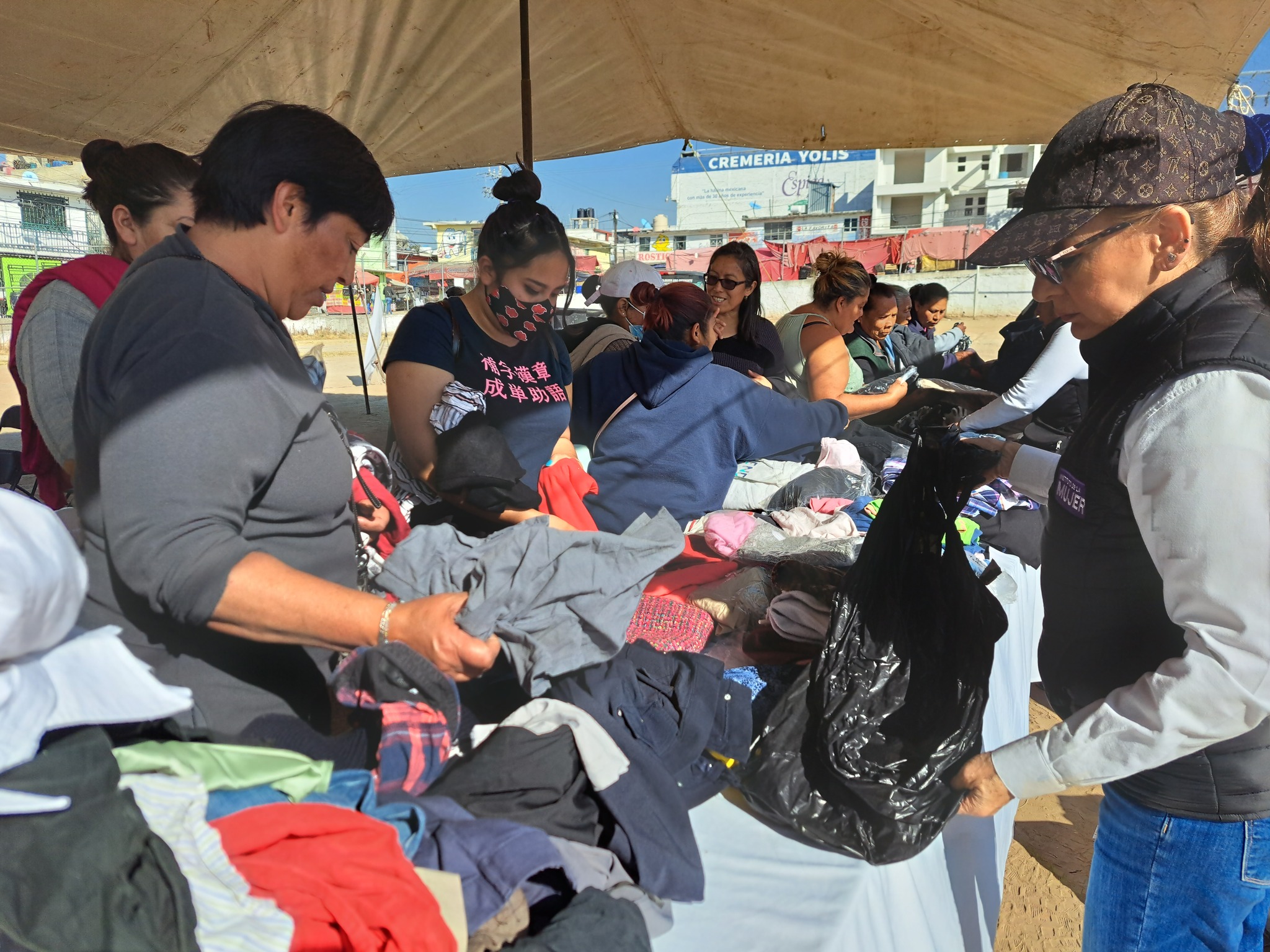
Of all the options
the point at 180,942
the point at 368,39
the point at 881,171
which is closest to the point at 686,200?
the point at 881,171

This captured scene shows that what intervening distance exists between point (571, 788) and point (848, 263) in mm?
3626

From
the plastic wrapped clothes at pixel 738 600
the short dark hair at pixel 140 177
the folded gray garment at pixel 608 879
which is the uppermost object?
the short dark hair at pixel 140 177

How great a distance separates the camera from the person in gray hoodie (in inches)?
41.1

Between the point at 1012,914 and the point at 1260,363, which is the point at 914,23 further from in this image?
the point at 1012,914

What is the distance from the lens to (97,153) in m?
2.42

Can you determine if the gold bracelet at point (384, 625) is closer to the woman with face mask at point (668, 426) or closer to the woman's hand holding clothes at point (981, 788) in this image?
the woman's hand holding clothes at point (981, 788)

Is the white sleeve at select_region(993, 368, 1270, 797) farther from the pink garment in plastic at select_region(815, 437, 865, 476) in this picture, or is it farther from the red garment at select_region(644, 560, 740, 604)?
the pink garment in plastic at select_region(815, 437, 865, 476)

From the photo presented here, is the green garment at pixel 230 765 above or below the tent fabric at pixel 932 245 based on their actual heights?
below

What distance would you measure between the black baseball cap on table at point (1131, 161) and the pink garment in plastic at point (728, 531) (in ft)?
4.05

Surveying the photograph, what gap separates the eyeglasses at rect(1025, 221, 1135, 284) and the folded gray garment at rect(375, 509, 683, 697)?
80cm

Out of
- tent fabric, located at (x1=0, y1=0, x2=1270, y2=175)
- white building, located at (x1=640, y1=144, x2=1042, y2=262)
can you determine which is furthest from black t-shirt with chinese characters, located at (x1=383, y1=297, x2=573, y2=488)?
white building, located at (x1=640, y1=144, x2=1042, y2=262)

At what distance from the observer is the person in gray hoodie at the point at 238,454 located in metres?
1.04

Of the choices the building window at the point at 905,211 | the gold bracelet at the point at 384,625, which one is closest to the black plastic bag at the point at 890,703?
the gold bracelet at the point at 384,625

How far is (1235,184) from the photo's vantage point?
1.20 meters
